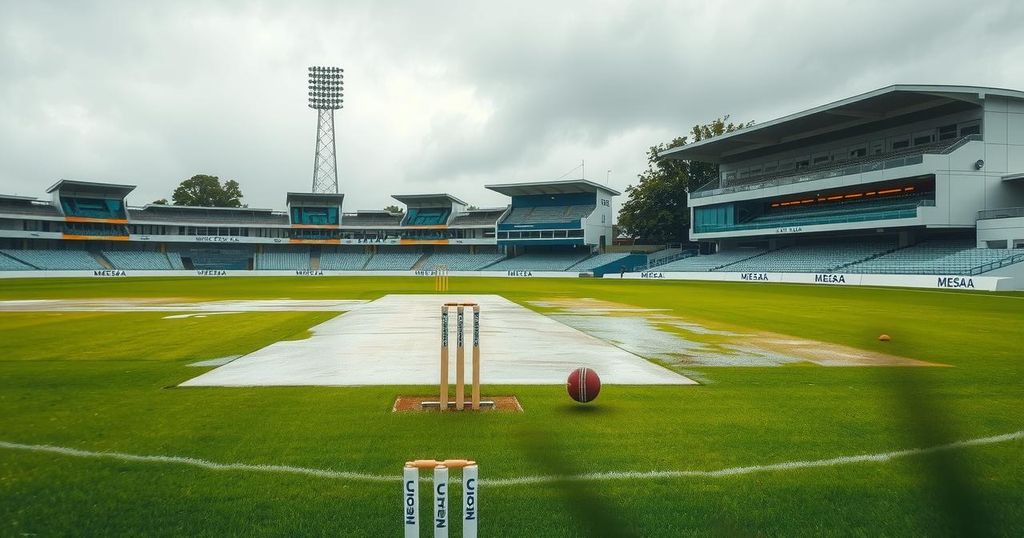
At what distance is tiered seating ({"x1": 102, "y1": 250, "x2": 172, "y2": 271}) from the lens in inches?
3519

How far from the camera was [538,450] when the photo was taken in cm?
119

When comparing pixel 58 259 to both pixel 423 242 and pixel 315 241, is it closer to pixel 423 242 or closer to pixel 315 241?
pixel 315 241

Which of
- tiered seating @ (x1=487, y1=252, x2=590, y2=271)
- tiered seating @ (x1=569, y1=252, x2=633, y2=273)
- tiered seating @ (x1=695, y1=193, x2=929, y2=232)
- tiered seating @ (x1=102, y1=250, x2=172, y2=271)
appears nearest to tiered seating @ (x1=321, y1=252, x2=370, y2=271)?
tiered seating @ (x1=487, y1=252, x2=590, y2=271)

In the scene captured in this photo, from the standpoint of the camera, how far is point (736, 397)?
9.05m

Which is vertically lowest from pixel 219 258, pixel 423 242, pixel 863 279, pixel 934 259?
pixel 863 279

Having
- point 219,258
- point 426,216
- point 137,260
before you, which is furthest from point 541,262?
point 137,260

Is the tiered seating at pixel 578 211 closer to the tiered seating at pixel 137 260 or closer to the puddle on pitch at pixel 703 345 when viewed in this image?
the tiered seating at pixel 137 260

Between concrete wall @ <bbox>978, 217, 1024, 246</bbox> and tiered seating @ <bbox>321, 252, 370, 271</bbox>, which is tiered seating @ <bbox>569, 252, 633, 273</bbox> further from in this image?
concrete wall @ <bbox>978, 217, 1024, 246</bbox>

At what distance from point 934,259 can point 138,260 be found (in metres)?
96.0

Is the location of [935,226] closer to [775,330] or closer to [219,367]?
[775,330]

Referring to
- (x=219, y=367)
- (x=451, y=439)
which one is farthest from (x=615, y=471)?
(x=219, y=367)

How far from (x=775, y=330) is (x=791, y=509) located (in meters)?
13.8

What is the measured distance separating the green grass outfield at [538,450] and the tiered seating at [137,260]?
89029 mm

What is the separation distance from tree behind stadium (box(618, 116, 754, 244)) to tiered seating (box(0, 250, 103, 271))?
7378 cm
